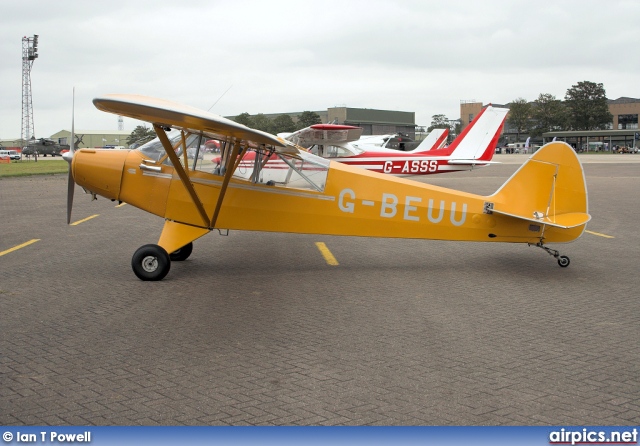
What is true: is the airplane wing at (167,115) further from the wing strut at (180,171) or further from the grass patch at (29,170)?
the grass patch at (29,170)

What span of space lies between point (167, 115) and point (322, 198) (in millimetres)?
2860

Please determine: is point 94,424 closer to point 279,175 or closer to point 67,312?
point 67,312

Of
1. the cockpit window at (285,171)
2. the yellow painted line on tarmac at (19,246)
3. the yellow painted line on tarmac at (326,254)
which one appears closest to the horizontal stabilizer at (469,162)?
the yellow painted line on tarmac at (326,254)

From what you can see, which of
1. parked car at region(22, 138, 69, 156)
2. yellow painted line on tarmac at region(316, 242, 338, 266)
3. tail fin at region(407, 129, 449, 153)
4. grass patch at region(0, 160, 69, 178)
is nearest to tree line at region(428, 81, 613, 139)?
parked car at region(22, 138, 69, 156)

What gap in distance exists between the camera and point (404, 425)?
3.91m

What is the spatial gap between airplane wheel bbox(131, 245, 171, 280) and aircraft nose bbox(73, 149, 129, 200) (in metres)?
1.28

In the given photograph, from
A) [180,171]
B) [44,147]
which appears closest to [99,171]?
[180,171]

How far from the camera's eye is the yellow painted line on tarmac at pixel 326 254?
10.3 meters

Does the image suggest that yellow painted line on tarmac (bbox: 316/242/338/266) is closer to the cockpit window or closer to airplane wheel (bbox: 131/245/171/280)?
the cockpit window

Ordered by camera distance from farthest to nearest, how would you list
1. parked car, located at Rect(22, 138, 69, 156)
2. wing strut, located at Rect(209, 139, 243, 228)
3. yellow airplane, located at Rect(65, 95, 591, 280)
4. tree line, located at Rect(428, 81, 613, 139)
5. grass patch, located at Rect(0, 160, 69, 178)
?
1. tree line, located at Rect(428, 81, 613, 139)
2. parked car, located at Rect(22, 138, 69, 156)
3. grass patch, located at Rect(0, 160, 69, 178)
4. yellow airplane, located at Rect(65, 95, 591, 280)
5. wing strut, located at Rect(209, 139, 243, 228)

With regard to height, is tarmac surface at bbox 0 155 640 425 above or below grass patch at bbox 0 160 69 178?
below

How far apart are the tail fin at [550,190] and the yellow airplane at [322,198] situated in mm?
15

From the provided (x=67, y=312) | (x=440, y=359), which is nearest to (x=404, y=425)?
(x=440, y=359)

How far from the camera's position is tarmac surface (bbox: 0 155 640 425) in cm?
420
